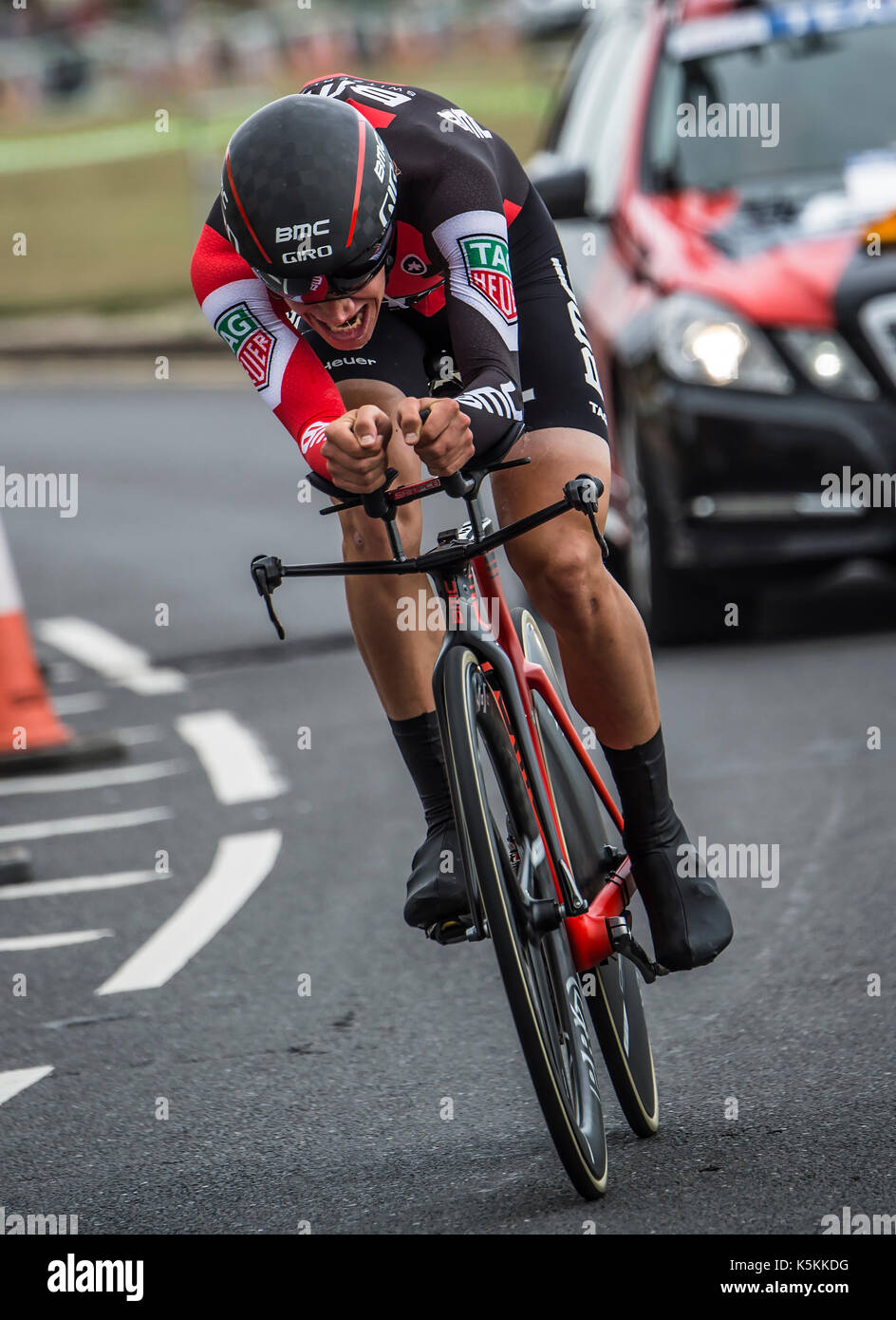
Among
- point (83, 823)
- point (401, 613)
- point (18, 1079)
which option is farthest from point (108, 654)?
point (401, 613)

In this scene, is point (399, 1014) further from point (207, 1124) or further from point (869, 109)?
point (869, 109)

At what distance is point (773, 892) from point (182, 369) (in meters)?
16.9

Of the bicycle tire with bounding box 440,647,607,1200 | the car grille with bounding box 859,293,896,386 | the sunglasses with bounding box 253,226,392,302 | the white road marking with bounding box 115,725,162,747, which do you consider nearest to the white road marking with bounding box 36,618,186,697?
the white road marking with bounding box 115,725,162,747

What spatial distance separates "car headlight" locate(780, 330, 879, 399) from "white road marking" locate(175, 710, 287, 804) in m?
2.51

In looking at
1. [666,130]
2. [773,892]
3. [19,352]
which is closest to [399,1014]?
[773,892]

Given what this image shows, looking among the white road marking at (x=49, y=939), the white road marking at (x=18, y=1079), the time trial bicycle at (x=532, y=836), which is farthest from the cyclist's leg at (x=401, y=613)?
the white road marking at (x=49, y=939)

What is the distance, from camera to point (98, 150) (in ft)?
131

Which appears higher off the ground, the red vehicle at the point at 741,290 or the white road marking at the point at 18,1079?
the red vehicle at the point at 741,290

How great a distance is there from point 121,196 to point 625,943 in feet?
104

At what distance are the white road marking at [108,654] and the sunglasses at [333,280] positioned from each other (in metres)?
6.18

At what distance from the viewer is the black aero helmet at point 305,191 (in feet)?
12.9

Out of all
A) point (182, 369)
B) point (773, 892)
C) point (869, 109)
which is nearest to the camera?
point (773, 892)

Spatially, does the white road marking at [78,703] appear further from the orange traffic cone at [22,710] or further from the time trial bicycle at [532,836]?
the time trial bicycle at [532,836]
